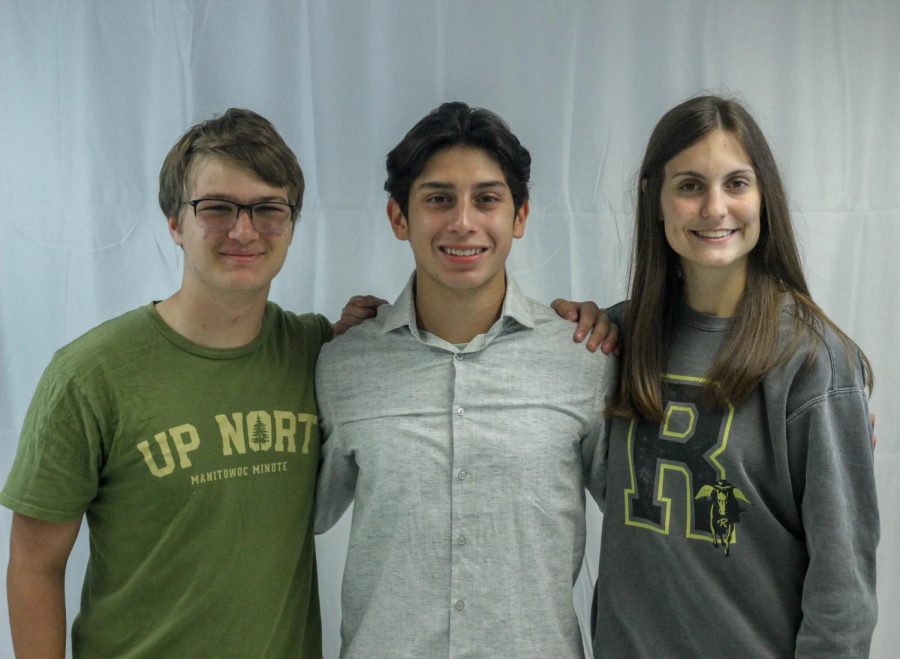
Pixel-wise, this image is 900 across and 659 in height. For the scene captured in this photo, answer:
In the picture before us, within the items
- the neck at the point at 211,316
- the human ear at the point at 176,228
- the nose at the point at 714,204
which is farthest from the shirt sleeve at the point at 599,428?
the human ear at the point at 176,228

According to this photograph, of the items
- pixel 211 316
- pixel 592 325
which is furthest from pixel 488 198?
pixel 211 316

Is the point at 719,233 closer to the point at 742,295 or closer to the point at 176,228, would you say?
the point at 742,295

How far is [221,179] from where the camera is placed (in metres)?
1.46

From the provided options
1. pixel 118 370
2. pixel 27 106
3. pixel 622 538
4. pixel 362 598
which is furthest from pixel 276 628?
pixel 27 106

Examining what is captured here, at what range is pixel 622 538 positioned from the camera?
1510mm

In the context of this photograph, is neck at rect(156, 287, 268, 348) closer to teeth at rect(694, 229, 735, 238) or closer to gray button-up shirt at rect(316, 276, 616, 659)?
gray button-up shirt at rect(316, 276, 616, 659)

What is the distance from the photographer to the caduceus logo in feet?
4.52

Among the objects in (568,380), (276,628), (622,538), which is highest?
(568,380)

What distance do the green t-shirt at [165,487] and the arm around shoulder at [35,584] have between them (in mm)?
51

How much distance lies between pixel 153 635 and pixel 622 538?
2.79 feet

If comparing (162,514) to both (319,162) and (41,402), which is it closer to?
(41,402)

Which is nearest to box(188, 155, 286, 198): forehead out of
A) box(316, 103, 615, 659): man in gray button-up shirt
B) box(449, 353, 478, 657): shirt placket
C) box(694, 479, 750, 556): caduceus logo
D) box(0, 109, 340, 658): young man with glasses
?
box(0, 109, 340, 658): young man with glasses

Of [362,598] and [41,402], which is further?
Result: [362,598]

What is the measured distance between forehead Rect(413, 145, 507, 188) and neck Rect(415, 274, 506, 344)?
192 mm
